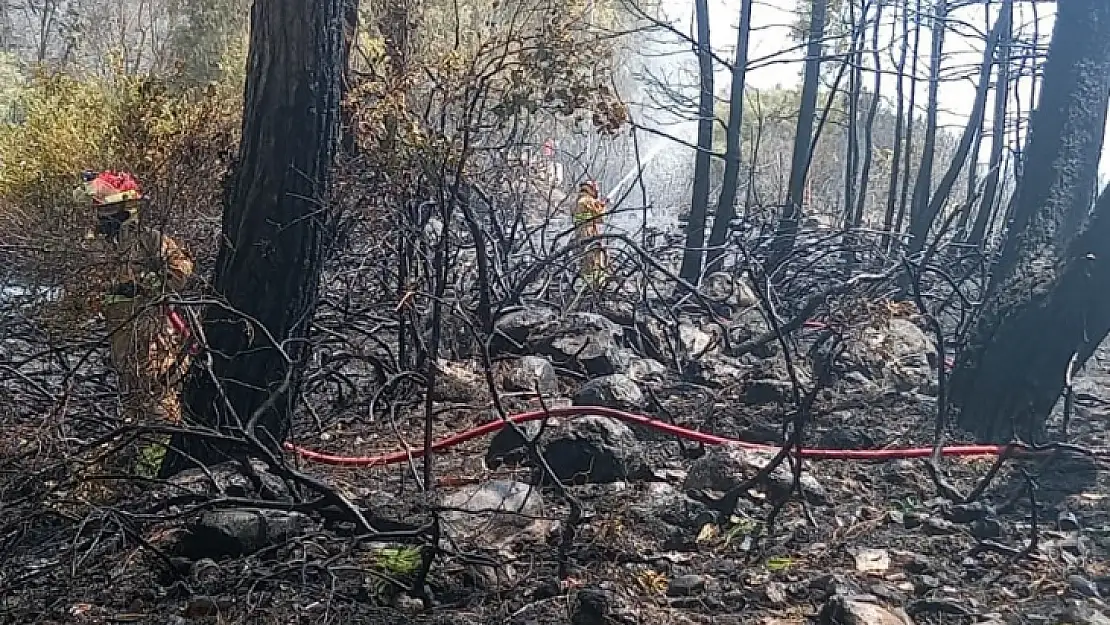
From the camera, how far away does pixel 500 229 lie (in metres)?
7.79

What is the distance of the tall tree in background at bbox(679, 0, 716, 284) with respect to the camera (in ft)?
34.7

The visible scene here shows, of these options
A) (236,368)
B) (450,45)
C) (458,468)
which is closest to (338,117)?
(236,368)

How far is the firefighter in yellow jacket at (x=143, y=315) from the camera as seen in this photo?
4.22 metres

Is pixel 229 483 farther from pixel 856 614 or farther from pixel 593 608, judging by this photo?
pixel 856 614

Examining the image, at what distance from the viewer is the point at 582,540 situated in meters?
3.62

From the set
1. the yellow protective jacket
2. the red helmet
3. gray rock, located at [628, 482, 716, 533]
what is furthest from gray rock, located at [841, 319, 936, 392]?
the red helmet

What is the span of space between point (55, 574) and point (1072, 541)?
3606 mm

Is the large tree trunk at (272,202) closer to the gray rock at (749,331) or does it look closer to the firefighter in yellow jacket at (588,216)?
the gray rock at (749,331)

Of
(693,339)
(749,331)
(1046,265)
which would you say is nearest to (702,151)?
(749,331)

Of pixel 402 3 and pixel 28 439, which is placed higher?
pixel 402 3

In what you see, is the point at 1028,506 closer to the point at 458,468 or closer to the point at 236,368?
the point at 458,468

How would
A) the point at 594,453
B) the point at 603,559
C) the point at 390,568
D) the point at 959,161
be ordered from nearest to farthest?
the point at 390,568
the point at 603,559
the point at 594,453
the point at 959,161

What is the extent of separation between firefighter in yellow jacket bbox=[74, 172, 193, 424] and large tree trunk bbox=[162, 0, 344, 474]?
0.15 meters

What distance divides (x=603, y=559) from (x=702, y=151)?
780 cm
